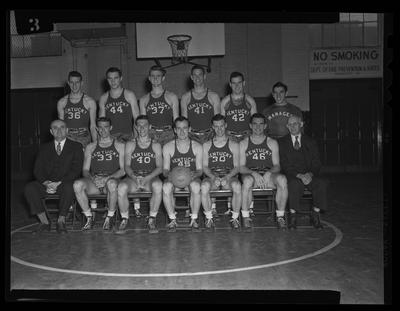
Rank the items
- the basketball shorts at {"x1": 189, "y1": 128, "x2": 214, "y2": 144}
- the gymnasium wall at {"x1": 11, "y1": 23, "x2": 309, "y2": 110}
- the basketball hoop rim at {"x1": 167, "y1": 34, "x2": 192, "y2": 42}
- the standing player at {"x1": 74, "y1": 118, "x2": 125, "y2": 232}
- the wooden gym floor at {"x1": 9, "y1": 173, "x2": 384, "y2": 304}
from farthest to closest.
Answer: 1. the gymnasium wall at {"x1": 11, "y1": 23, "x2": 309, "y2": 110}
2. the basketball hoop rim at {"x1": 167, "y1": 34, "x2": 192, "y2": 42}
3. the basketball shorts at {"x1": 189, "y1": 128, "x2": 214, "y2": 144}
4. the standing player at {"x1": 74, "y1": 118, "x2": 125, "y2": 232}
5. the wooden gym floor at {"x1": 9, "y1": 173, "x2": 384, "y2": 304}

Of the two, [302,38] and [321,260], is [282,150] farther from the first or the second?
[302,38]

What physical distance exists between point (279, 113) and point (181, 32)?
14.9ft

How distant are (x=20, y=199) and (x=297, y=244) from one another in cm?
579

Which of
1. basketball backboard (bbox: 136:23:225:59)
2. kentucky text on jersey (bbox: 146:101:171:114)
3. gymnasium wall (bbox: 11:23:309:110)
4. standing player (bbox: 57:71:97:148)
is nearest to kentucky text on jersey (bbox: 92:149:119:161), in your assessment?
standing player (bbox: 57:71:97:148)

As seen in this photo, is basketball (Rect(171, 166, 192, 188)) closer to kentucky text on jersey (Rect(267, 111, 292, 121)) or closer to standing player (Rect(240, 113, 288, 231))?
standing player (Rect(240, 113, 288, 231))

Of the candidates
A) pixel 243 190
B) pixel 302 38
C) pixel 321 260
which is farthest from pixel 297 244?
pixel 302 38

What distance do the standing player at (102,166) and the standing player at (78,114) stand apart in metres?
0.39

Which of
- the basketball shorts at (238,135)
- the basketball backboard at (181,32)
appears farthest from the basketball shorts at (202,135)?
the basketball backboard at (181,32)

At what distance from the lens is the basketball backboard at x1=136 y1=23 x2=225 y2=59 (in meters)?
9.38

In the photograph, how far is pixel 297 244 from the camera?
4.32 m

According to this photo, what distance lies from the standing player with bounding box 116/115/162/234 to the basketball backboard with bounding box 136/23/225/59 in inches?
185

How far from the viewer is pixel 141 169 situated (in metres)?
5.23

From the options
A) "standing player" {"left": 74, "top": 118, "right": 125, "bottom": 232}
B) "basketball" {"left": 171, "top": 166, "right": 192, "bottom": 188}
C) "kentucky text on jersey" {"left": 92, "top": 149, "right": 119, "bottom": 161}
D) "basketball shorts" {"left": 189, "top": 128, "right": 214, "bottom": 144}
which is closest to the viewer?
"basketball" {"left": 171, "top": 166, "right": 192, "bottom": 188}

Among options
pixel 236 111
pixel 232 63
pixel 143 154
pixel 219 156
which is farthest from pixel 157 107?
pixel 232 63
